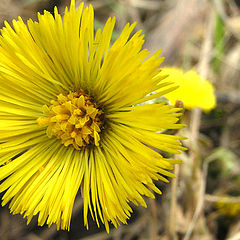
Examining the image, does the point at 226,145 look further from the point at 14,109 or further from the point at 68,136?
the point at 14,109

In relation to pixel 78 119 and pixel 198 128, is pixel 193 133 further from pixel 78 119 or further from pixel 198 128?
pixel 78 119

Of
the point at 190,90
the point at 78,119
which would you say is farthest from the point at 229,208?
the point at 78,119

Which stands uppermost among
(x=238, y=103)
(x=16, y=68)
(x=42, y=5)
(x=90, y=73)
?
(x=42, y=5)

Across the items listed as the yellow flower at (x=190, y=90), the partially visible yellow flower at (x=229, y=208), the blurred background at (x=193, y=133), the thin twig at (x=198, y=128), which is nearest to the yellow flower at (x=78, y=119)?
the yellow flower at (x=190, y=90)

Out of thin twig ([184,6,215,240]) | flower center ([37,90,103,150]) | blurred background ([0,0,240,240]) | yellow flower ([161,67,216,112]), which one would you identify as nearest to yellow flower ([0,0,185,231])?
flower center ([37,90,103,150])

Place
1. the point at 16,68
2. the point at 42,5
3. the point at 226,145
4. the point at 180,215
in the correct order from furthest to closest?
the point at 42,5
the point at 226,145
the point at 180,215
the point at 16,68

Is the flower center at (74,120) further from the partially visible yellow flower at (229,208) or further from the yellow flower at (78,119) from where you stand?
the partially visible yellow flower at (229,208)

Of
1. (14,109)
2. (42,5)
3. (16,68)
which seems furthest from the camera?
(42,5)

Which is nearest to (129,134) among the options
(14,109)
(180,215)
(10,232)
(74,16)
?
Answer: (74,16)
